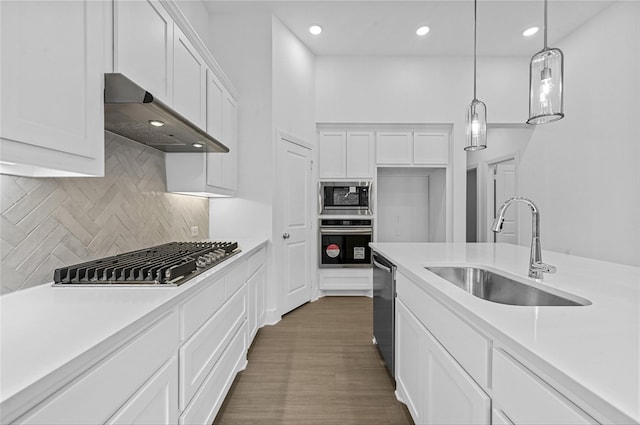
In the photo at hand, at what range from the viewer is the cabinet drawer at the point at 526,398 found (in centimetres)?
→ 62

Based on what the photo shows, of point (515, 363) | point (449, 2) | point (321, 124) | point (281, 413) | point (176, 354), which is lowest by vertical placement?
point (281, 413)

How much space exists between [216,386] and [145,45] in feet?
5.90

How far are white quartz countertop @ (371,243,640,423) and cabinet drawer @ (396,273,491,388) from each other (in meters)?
0.04

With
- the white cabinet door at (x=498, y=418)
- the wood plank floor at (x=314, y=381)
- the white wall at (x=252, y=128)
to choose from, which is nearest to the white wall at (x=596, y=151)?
the wood plank floor at (x=314, y=381)

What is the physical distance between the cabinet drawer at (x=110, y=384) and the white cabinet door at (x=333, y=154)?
11.5 feet

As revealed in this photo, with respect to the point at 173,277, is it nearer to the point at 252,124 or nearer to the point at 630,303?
the point at 630,303

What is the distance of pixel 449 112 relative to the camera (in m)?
4.49

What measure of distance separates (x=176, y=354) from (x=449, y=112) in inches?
176

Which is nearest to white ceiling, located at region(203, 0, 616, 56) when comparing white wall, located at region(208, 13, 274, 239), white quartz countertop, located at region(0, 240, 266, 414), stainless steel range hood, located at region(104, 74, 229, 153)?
white wall, located at region(208, 13, 274, 239)

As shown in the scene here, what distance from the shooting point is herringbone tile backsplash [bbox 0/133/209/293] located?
1218 millimetres

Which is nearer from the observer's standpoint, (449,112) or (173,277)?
(173,277)

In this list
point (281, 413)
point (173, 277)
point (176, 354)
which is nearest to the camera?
point (176, 354)

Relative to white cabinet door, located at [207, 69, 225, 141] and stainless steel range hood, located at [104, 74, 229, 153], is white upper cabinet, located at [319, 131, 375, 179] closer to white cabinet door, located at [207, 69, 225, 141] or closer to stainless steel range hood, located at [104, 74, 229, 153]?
white cabinet door, located at [207, 69, 225, 141]

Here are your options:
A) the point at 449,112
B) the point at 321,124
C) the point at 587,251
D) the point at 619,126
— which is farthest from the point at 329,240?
the point at 619,126
